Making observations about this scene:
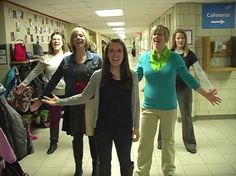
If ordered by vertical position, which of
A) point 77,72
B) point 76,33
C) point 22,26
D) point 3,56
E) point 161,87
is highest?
point 22,26

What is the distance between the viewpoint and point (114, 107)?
234 centimetres

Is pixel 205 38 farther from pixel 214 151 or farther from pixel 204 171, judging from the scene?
pixel 204 171

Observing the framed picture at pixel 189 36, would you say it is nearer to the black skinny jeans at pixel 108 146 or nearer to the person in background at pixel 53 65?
the person in background at pixel 53 65

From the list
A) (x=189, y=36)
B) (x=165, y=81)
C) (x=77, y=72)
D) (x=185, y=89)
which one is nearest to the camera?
(x=165, y=81)

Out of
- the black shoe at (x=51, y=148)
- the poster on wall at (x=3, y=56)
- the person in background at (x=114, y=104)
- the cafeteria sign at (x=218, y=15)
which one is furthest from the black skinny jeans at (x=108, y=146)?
the cafeteria sign at (x=218, y=15)

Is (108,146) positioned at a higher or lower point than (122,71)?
lower

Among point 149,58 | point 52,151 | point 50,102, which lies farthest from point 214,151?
point 50,102

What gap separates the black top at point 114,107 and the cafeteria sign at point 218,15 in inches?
141

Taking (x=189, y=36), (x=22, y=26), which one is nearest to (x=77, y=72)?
(x=189, y=36)

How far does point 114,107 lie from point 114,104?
0.02m

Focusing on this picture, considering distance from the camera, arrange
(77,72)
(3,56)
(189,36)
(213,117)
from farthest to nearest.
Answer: (213,117), (189,36), (3,56), (77,72)

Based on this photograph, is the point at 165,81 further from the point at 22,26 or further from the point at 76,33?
the point at 22,26

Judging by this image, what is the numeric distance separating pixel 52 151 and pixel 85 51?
68.4 inches

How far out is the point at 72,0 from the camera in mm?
4977
